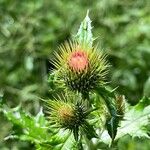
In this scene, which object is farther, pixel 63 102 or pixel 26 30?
pixel 26 30

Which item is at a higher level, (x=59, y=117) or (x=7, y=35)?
(x=7, y=35)

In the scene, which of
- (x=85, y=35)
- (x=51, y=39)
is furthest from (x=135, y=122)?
(x=51, y=39)

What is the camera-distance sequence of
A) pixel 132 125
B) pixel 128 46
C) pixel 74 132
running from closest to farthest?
pixel 74 132
pixel 132 125
pixel 128 46

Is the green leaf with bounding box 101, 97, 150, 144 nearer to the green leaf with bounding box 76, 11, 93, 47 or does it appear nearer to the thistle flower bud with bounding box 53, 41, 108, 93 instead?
the thistle flower bud with bounding box 53, 41, 108, 93

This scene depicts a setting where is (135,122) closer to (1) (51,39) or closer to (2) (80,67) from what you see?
(2) (80,67)

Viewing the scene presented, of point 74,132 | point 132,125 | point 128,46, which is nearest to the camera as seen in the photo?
point 74,132

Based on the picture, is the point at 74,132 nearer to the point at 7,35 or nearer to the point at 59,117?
the point at 59,117

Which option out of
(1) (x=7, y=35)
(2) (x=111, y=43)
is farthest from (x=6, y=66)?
(2) (x=111, y=43)

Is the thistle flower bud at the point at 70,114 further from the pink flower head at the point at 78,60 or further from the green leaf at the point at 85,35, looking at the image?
the green leaf at the point at 85,35
